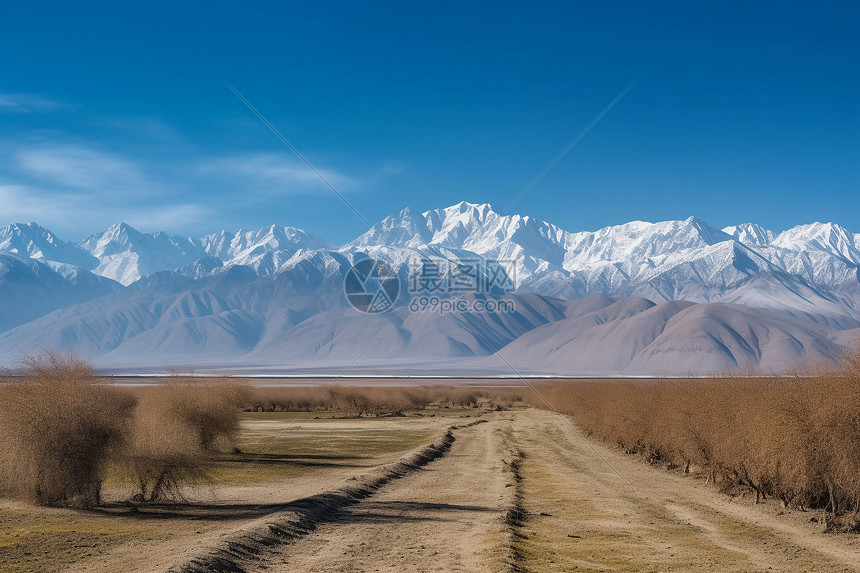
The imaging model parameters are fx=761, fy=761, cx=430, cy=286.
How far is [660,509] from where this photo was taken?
2897cm

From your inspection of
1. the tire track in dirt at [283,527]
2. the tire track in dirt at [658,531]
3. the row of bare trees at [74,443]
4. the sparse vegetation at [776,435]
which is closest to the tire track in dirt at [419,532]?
the tire track in dirt at [283,527]

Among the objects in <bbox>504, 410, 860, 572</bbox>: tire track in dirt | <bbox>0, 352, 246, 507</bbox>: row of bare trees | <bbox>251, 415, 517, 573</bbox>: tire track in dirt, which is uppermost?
<bbox>0, 352, 246, 507</bbox>: row of bare trees

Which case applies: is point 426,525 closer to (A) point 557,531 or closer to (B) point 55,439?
(A) point 557,531

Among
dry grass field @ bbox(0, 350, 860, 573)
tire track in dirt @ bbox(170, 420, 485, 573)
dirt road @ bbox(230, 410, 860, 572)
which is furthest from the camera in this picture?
dry grass field @ bbox(0, 350, 860, 573)

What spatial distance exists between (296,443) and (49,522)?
3267 cm

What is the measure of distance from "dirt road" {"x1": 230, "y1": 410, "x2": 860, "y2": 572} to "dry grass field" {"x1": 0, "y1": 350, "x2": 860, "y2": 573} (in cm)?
10

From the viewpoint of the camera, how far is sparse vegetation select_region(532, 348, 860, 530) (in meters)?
23.6

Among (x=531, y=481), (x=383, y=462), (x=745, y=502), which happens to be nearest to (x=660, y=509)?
(x=745, y=502)

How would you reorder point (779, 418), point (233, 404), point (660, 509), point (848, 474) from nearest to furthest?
point (848, 474)
point (779, 418)
point (660, 509)
point (233, 404)

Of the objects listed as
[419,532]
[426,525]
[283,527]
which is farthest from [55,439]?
[426,525]

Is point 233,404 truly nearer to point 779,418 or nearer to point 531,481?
point 531,481

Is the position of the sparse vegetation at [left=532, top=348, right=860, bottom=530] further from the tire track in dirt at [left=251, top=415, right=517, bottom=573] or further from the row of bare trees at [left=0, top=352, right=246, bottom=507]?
the row of bare trees at [left=0, top=352, right=246, bottom=507]

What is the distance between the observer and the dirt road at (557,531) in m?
19.6

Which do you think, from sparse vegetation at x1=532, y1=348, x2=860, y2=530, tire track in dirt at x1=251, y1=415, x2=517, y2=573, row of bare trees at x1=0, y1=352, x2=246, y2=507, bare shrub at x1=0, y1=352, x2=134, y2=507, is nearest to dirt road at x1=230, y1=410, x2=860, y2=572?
tire track in dirt at x1=251, y1=415, x2=517, y2=573
